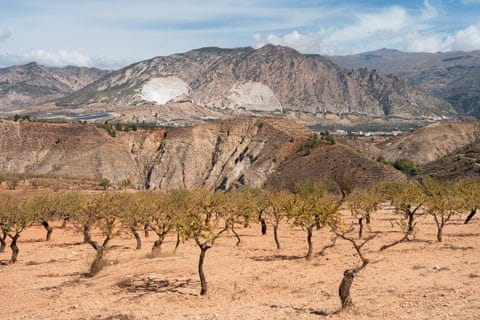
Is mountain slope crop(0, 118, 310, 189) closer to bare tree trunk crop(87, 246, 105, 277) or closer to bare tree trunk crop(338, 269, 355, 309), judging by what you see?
bare tree trunk crop(87, 246, 105, 277)

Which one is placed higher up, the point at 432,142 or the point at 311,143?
the point at 432,142

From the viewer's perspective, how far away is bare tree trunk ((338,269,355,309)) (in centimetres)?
2181

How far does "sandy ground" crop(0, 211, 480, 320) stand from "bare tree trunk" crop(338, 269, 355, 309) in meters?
0.41

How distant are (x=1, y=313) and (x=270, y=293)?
15.5m

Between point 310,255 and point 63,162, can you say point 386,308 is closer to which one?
point 310,255

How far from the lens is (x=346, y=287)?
2195 centimetres

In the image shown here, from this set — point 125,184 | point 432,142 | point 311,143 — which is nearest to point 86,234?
point 125,184

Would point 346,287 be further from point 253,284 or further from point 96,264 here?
point 96,264

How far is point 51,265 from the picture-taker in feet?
131

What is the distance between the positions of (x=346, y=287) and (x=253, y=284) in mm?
8236

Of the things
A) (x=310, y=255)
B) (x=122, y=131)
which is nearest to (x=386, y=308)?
(x=310, y=255)

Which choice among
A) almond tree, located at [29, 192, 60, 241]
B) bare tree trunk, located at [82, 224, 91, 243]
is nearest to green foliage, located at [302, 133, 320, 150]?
almond tree, located at [29, 192, 60, 241]

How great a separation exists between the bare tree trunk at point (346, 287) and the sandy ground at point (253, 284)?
41cm

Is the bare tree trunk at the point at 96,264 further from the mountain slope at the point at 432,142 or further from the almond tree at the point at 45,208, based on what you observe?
the mountain slope at the point at 432,142
